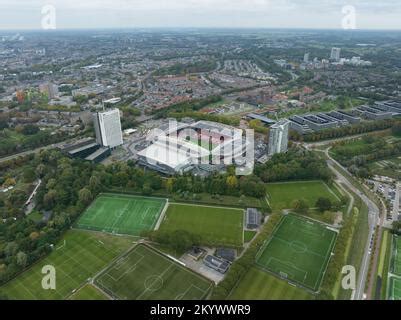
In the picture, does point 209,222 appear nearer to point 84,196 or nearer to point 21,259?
point 84,196

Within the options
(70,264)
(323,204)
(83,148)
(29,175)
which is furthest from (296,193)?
(29,175)

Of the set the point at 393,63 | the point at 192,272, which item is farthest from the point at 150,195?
the point at 393,63

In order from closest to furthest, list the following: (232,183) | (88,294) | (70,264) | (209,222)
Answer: (88,294) → (70,264) → (209,222) → (232,183)

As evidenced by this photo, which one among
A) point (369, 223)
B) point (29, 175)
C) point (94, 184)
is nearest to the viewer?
point (369, 223)

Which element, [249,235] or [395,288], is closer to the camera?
[395,288]

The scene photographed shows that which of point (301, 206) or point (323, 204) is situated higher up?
point (323, 204)

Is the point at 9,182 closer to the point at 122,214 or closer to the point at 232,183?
the point at 122,214

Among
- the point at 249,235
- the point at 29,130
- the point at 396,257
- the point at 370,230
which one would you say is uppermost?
the point at 29,130

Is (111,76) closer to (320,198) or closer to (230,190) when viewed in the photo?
(230,190)
